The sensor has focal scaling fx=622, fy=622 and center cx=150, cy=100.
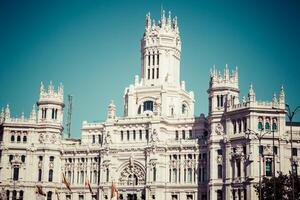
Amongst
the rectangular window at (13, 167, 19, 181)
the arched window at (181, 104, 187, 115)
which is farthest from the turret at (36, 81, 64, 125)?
the arched window at (181, 104, 187, 115)

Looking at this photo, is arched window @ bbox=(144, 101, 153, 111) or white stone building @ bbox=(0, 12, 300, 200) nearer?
white stone building @ bbox=(0, 12, 300, 200)

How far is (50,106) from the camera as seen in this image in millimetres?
134250

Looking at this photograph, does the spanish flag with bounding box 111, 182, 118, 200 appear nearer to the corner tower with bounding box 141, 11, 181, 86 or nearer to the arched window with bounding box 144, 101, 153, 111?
the arched window with bounding box 144, 101, 153, 111

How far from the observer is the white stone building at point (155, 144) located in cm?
11444

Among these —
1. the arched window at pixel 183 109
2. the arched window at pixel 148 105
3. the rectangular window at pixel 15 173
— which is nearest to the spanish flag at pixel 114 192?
the arched window at pixel 148 105

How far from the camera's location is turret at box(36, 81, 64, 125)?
13388cm

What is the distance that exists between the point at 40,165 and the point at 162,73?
111 ft

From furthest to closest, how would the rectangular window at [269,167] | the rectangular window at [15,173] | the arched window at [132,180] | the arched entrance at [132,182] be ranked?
the rectangular window at [15,173] → the arched window at [132,180] → the arched entrance at [132,182] → the rectangular window at [269,167]

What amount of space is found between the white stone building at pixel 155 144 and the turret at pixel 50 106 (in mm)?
218

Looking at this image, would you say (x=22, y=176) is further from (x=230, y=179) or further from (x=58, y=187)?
(x=230, y=179)

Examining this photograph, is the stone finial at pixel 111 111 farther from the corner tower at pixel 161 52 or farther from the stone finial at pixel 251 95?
the stone finial at pixel 251 95

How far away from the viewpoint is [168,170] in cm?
12644

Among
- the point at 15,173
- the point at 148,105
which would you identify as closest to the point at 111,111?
the point at 148,105

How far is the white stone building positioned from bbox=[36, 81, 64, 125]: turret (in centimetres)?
22
